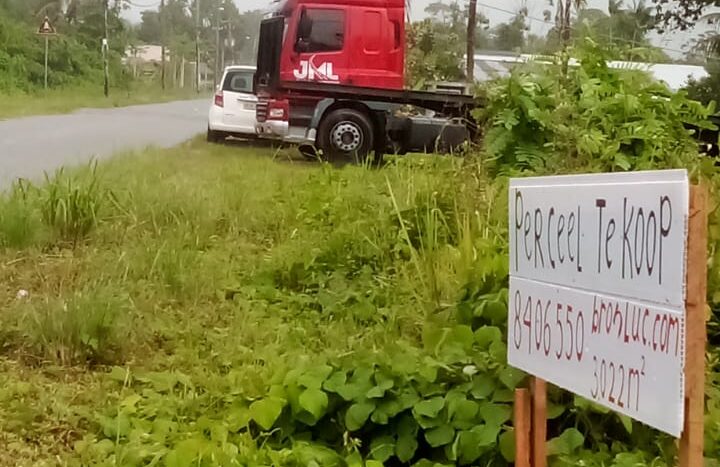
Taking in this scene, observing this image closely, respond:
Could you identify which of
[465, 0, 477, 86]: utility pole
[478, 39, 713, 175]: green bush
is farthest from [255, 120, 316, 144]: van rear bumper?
[478, 39, 713, 175]: green bush

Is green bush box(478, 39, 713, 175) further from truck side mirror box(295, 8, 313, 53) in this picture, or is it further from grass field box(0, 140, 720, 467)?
truck side mirror box(295, 8, 313, 53)

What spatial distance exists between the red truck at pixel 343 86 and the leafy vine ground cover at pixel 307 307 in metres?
3.65

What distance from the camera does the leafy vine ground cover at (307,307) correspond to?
2.91 meters

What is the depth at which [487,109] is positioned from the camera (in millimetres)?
6211

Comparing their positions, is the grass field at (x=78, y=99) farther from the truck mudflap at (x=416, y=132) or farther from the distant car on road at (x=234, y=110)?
the truck mudflap at (x=416, y=132)

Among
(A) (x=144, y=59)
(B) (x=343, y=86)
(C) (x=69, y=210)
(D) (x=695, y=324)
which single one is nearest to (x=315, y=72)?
(B) (x=343, y=86)

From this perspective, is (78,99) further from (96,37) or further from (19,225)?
(19,225)

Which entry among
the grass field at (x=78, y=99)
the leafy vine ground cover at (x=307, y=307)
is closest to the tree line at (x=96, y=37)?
the grass field at (x=78, y=99)

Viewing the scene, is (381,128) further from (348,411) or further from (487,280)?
(348,411)

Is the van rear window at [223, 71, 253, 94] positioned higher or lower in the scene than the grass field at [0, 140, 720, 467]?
higher

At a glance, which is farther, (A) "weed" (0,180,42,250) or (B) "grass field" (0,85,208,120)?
(B) "grass field" (0,85,208,120)

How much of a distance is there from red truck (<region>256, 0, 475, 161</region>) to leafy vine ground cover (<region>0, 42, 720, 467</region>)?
3653mm

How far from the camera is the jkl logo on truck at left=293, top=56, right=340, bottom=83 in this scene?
13266 mm

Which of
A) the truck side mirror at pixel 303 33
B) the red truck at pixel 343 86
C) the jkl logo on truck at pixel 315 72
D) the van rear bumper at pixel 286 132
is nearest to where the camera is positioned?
the red truck at pixel 343 86
